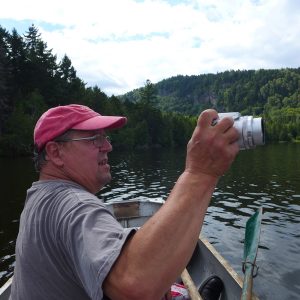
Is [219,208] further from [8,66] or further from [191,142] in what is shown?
[8,66]

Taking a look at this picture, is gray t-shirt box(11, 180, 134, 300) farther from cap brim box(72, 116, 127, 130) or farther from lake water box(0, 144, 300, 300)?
lake water box(0, 144, 300, 300)

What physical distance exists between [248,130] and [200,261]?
743 cm

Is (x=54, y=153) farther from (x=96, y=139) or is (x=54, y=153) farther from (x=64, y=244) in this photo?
(x=64, y=244)

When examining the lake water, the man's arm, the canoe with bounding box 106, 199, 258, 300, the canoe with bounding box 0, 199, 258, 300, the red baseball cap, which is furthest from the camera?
the lake water

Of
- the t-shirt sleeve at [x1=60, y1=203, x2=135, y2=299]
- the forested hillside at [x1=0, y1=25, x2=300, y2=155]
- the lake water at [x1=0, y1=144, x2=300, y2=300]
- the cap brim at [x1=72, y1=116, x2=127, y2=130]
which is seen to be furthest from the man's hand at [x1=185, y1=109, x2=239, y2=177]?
the forested hillside at [x1=0, y1=25, x2=300, y2=155]

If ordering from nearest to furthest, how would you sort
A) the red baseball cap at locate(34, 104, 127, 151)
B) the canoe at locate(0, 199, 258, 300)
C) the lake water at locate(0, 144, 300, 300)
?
the red baseball cap at locate(34, 104, 127, 151) < the canoe at locate(0, 199, 258, 300) < the lake water at locate(0, 144, 300, 300)

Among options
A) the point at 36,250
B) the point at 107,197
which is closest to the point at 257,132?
the point at 36,250

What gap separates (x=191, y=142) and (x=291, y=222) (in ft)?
56.8

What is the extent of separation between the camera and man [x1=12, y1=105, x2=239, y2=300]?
5.15ft

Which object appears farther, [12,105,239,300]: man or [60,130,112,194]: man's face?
[60,130,112,194]: man's face

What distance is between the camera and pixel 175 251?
1.60 meters

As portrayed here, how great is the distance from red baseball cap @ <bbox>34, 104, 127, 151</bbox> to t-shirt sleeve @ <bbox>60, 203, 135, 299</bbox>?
72 cm

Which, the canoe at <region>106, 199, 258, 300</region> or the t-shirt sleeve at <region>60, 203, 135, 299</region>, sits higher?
the t-shirt sleeve at <region>60, 203, 135, 299</region>

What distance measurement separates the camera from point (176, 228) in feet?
5.35
